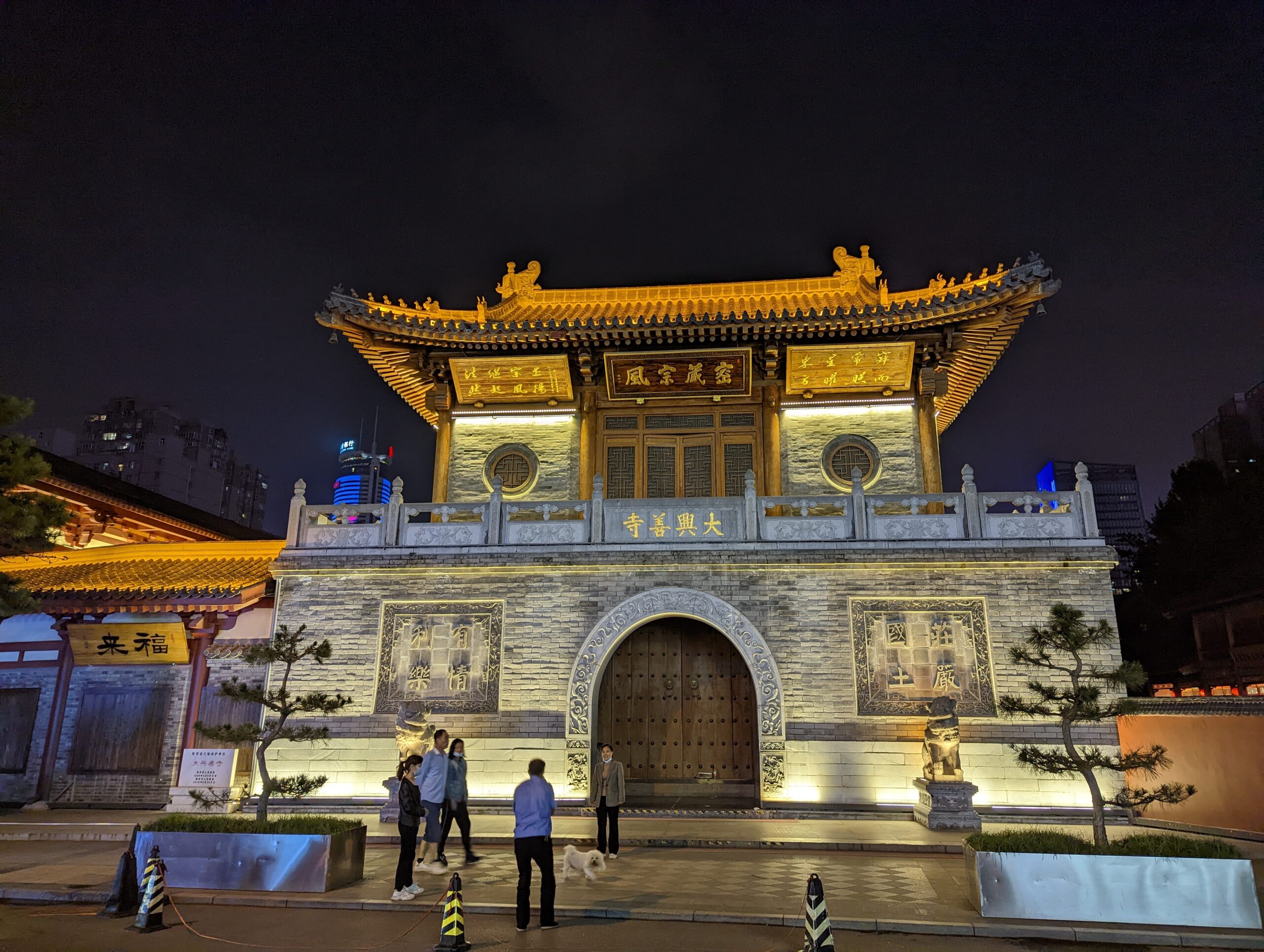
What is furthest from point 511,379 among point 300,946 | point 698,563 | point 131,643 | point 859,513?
point 300,946

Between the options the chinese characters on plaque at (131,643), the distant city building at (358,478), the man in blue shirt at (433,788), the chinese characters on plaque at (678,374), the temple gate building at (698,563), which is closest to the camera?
the man in blue shirt at (433,788)

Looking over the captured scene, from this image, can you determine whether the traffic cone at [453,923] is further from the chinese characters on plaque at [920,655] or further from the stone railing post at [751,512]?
the stone railing post at [751,512]

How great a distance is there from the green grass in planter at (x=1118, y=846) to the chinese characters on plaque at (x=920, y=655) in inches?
178

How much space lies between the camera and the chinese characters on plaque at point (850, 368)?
1348cm

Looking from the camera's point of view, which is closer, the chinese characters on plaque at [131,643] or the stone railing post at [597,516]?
the stone railing post at [597,516]

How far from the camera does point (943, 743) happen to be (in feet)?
33.4

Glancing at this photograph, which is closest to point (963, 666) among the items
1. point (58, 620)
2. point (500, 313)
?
point (500, 313)

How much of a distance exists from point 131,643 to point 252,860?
7.08 meters

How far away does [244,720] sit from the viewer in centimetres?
1228

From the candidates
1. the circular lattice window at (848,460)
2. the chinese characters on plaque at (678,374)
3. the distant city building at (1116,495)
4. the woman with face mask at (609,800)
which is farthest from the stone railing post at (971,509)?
the distant city building at (1116,495)

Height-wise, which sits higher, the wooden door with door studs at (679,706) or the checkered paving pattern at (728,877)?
the wooden door with door studs at (679,706)

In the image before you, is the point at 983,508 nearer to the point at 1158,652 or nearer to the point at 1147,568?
the point at 1158,652

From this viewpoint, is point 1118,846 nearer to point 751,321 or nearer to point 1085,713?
point 1085,713

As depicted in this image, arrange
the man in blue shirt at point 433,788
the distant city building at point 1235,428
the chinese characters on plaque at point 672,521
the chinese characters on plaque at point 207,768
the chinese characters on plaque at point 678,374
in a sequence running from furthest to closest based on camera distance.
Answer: the distant city building at point 1235,428
the chinese characters on plaque at point 678,374
the chinese characters on plaque at point 672,521
the chinese characters on plaque at point 207,768
the man in blue shirt at point 433,788
